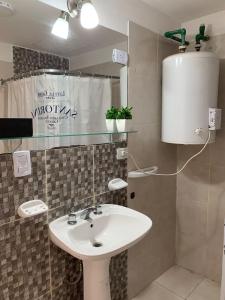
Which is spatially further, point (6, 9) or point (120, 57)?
point (120, 57)

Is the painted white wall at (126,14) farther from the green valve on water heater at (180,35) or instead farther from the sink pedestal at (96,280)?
the sink pedestal at (96,280)

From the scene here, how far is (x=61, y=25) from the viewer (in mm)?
1315

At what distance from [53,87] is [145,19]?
3.05 feet

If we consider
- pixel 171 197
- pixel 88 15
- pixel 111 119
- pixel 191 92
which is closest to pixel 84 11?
pixel 88 15

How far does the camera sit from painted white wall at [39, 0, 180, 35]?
1.47m

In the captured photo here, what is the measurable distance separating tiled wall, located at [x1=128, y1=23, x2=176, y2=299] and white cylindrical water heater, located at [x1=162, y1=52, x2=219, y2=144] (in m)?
0.17

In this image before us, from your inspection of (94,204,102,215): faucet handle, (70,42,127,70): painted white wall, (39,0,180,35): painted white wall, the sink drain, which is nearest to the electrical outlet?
(70,42,127,70): painted white wall

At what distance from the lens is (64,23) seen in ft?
4.35

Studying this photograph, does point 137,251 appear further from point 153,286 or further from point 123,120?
point 123,120

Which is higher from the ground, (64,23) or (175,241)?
(64,23)

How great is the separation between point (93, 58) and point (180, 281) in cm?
192

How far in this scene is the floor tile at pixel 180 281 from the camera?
1.97 m

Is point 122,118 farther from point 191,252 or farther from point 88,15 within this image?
→ point 191,252

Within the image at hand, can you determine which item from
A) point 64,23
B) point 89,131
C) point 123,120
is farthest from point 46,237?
point 64,23
